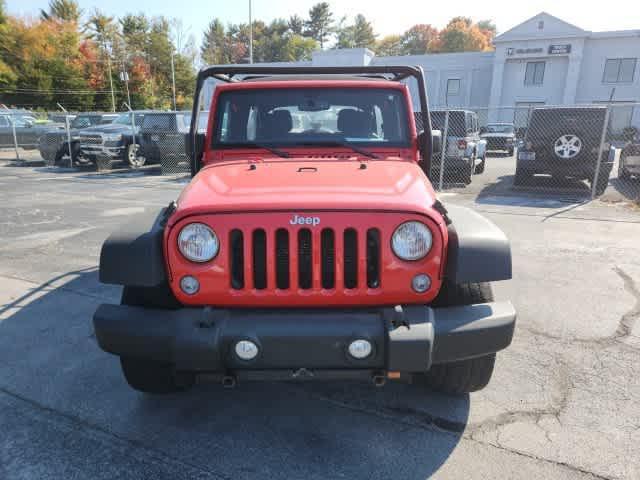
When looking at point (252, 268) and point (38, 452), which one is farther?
point (38, 452)

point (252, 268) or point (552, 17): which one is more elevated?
point (552, 17)

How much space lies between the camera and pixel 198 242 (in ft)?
7.75

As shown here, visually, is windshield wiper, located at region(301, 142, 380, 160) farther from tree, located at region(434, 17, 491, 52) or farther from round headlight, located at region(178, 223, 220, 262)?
tree, located at region(434, 17, 491, 52)

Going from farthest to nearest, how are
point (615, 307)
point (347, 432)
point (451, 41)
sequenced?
point (451, 41) → point (615, 307) → point (347, 432)

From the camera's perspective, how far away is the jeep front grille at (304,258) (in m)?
2.30

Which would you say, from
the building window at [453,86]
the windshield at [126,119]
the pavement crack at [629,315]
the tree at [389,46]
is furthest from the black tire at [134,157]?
the tree at [389,46]

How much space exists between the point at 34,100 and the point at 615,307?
49.9 m

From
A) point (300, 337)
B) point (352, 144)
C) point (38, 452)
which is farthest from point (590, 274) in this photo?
point (38, 452)

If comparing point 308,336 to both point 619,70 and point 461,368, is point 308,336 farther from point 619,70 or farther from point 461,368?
point 619,70

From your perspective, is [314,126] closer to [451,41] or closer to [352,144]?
[352,144]

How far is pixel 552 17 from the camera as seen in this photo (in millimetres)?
33781

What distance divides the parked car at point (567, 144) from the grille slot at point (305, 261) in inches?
403

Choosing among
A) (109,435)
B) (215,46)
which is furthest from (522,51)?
(215,46)

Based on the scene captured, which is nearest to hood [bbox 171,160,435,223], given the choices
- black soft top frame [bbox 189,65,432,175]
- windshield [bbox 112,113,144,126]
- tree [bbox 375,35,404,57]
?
black soft top frame [bbox 189,65,432,175]
